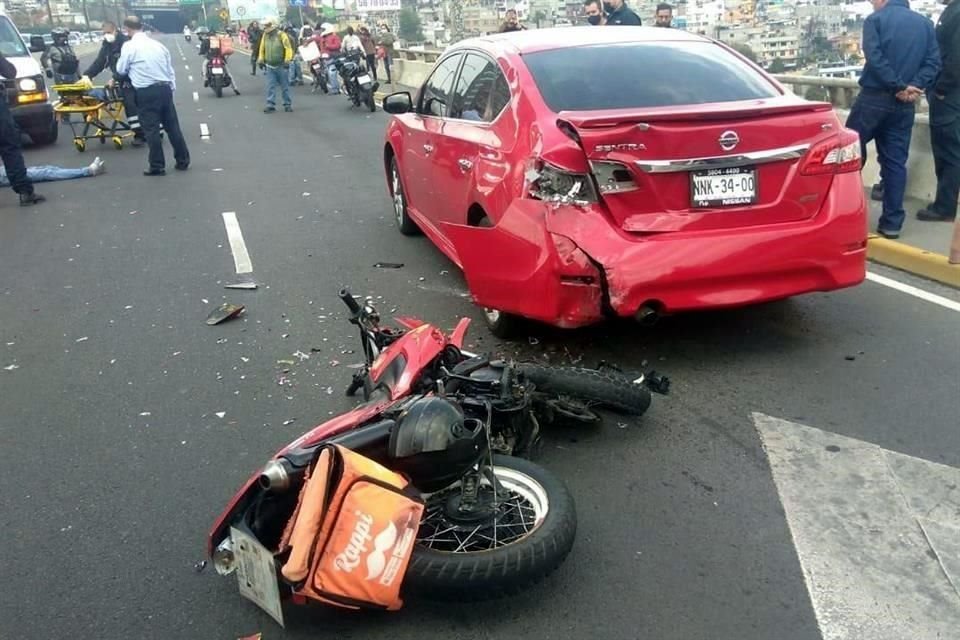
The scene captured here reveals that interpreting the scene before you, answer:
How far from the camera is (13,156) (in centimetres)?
977

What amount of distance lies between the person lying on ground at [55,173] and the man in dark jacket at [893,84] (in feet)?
31.1

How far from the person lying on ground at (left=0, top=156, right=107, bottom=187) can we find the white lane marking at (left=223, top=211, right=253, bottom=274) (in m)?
3.61

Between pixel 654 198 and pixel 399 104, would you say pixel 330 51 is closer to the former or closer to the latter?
pixel 399 104

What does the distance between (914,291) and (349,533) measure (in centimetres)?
467

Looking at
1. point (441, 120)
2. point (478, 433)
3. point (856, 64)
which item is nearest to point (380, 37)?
point (856, 64)

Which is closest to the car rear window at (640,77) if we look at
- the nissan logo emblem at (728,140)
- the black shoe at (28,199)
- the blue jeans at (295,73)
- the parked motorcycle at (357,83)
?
the nissan logo emblem at (728,140)

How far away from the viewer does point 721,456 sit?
385 centimetres

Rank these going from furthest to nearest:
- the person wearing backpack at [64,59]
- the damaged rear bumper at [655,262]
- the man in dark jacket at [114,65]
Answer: the person wearing backpack at [64,59] < the man in dark jacket at [114,65] < the damaged rear bumper at [655,262]

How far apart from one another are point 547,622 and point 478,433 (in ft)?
2.11

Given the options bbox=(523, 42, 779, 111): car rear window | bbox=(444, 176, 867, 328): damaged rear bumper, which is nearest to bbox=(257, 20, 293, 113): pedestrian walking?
bbox=(523, 42, 779, 111): car rear window

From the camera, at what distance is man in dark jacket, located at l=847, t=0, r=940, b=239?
664 centimetres

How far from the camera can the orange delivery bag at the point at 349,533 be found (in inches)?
104

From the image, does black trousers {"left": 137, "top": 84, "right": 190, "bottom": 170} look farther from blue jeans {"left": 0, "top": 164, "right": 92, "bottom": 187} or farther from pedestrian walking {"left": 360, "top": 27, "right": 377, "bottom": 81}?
pedestrian walking {"left": 360, "top": 27, "right": 377, "bottom": 81}

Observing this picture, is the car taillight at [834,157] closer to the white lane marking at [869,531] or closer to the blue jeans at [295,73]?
the white lane marking at [869,531]
